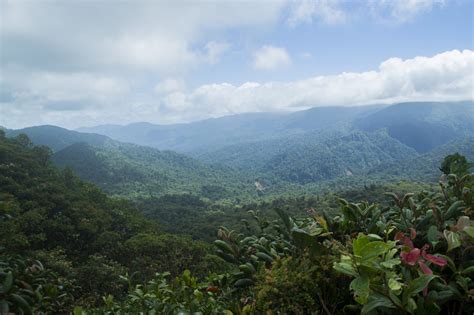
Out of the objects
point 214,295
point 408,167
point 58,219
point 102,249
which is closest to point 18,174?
point 58,219

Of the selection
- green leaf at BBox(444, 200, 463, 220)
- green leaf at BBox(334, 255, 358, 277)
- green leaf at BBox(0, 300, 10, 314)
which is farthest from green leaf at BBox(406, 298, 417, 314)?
green leaf at BBox(0, 300, 10, 314)

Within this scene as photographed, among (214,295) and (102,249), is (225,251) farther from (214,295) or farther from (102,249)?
(102,249)

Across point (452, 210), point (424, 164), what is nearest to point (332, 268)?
point (452, 210)

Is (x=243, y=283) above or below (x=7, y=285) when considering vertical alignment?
below

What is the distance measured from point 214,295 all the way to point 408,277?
4.18 ft

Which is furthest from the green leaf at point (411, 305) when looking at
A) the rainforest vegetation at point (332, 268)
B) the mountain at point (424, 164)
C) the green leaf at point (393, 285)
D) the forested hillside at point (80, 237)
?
the mountain at point (424, 164)

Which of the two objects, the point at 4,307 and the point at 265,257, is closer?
the point at 4,307

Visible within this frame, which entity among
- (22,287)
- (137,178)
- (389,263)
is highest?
(389,263)

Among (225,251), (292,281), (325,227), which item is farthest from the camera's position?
(225,251)

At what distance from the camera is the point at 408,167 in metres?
146

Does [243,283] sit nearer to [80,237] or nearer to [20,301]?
[20,301]

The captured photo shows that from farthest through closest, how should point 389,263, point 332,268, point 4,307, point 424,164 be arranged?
1. point 424,164
2. point 332,268
3. point 4,307
4. point 389,263

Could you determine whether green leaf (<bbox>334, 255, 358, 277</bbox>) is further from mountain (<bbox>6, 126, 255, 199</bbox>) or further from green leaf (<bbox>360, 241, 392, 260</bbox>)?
mountain (<bbox>6, 126, 255, 199</bbox>)

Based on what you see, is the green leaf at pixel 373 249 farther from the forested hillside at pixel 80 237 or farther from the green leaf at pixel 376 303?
the forested hillside at pixel 80 237
